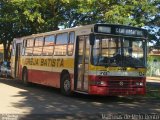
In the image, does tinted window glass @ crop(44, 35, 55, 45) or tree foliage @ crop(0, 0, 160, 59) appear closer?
tinted window glass @ crop(44, 35, 55, 45)

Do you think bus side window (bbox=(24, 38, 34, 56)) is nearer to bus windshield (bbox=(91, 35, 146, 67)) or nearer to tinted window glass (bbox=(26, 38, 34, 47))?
tinted window glass (bbox=(26, 38, 34, 47))

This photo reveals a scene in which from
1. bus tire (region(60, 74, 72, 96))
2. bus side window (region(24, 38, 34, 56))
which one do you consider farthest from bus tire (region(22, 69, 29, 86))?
bus tire (region(60, 74, 72, 96))

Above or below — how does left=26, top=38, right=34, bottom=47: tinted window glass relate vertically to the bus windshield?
above

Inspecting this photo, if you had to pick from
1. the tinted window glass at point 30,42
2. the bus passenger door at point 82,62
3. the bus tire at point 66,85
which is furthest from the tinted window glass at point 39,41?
the bus passenger door at point 82,62

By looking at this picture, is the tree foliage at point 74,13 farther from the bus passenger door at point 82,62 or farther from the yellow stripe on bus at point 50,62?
the bus passenger door at point 82,62

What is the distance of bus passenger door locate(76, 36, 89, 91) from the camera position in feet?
56.4

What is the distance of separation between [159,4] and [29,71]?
28.2 feet

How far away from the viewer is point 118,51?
56.0 ft

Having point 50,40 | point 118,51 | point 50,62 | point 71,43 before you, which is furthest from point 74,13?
point 118,51

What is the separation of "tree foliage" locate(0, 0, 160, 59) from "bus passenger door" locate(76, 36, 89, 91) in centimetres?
665

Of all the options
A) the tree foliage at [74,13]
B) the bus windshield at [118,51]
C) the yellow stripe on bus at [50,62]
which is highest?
the tree foliage at [74,13]

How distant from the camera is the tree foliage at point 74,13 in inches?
964

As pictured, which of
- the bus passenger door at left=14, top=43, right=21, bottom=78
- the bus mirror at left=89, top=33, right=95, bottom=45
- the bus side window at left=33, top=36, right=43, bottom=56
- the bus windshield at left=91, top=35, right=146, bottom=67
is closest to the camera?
the bus mirror at left=89, top=33, right=95, bottom=45

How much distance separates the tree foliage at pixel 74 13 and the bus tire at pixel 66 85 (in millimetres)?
6295
